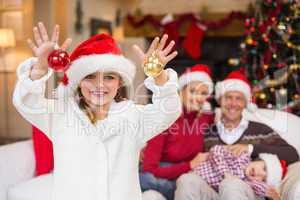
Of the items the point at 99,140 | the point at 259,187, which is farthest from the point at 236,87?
the point at 99,140

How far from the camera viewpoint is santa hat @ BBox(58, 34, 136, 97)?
143cm

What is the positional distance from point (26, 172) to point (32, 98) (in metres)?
0.90

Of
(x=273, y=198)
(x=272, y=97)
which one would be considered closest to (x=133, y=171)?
(x=273, y=198)

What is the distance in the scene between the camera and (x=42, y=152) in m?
2.10

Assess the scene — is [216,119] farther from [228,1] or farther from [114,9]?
[114,9]

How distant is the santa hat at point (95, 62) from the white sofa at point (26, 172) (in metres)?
0.66

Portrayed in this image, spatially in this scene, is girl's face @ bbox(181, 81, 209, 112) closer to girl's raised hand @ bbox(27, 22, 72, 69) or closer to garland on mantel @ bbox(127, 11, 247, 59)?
girl's raised hand @ bbox(27, 22, 72, 69)

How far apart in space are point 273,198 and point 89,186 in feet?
2.87

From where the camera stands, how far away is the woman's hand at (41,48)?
1.26 metres

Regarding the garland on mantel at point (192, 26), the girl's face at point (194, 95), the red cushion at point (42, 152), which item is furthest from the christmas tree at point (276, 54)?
the red cushion at point (42, 152)

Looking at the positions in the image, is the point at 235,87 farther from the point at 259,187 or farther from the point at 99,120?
the point at 99,120

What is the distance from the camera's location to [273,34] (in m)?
3.12

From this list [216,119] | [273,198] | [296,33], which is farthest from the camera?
[296,33]

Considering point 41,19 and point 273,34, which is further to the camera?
point 41,19
